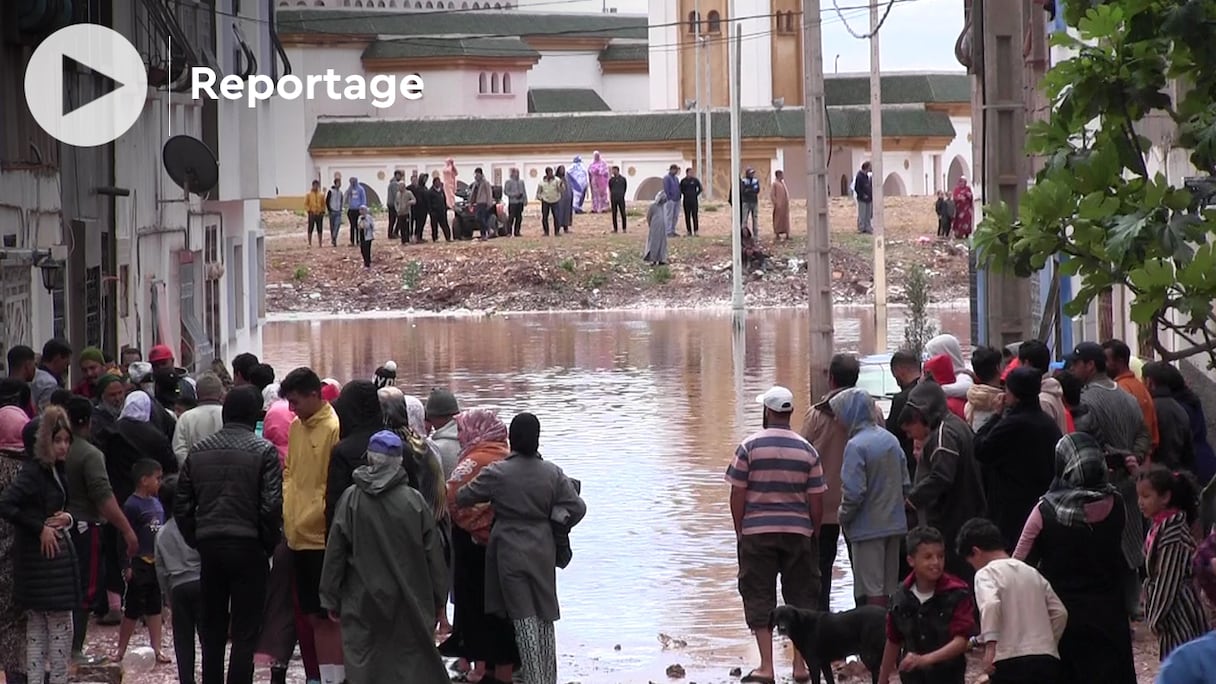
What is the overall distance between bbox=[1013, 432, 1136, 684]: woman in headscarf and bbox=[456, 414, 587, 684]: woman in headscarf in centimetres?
252

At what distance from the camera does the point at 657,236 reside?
47.5 metres

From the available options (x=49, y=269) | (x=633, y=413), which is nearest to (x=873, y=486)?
Result: (x=49, y=269)

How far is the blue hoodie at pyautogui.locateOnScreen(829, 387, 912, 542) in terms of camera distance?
441 inches

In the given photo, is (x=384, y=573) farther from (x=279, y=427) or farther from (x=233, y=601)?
(x=279, y=427)

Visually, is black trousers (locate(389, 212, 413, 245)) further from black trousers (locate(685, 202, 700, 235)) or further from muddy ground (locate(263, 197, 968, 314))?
black trousers (locate(685, 202, 700, 235))

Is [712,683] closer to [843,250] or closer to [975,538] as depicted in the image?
[975,538]

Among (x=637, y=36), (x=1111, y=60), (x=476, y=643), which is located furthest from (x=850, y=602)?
(x=637, y=36)

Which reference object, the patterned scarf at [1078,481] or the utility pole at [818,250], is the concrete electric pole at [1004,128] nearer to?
the utility pole at [818,250]

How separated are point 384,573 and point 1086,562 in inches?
126

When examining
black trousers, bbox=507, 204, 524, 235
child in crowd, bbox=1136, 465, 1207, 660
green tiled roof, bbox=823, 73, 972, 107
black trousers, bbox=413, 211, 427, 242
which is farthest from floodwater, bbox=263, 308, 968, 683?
green tiled roof, bbox=823, 73, 972, 107

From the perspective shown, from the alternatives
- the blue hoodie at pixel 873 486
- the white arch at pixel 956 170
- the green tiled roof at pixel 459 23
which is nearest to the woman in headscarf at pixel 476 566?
the blue hoodie at pixel 873 486

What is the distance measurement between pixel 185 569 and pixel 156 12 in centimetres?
1276

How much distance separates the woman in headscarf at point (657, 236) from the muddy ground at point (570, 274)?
0.29 m

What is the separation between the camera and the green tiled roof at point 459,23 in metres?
77.0
